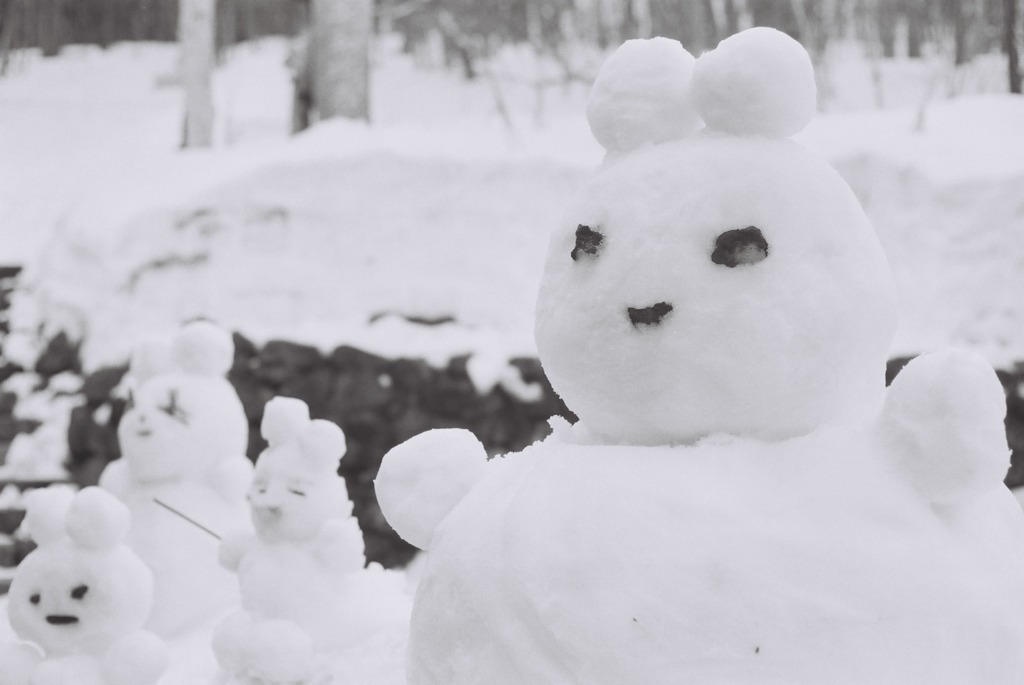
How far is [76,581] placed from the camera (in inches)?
88.5

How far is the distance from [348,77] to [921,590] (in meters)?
6.09

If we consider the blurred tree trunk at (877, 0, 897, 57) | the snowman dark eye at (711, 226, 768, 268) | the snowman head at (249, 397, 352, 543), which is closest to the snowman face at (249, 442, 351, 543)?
the snowman head at (249, 397, 352, 543)

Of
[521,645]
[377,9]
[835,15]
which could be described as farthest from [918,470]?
[835,15]

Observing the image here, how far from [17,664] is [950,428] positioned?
6.66 feet

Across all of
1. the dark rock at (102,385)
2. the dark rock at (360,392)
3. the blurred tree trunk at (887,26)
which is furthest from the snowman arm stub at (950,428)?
the blurred tree trunk at (887,26)

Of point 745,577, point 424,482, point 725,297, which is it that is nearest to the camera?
point 745,577

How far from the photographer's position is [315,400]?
4.74 m

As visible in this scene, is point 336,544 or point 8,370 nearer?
point 336,544

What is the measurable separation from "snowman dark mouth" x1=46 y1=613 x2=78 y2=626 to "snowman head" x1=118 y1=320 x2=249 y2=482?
116cm

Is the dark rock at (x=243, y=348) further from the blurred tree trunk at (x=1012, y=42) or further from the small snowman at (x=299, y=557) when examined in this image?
the blurred tree trunk at (x=1012, y=42)

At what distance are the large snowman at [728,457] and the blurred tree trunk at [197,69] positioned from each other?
6.38 m

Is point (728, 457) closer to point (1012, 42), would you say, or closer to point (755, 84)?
point (755, 84)

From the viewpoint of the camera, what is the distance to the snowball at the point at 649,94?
1.44 metres

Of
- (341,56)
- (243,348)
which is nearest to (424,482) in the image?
(243,348)
